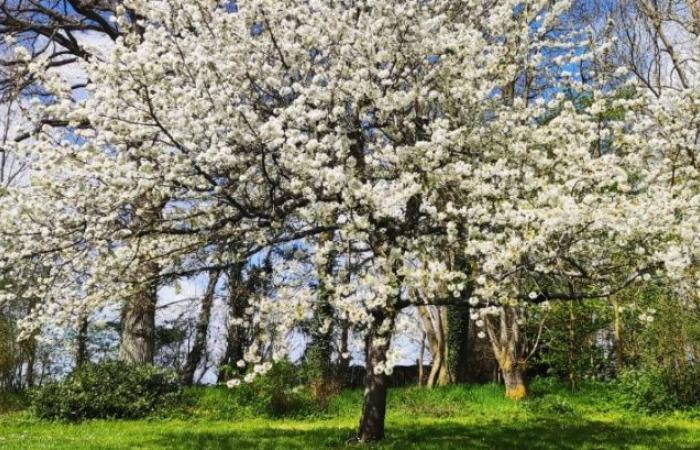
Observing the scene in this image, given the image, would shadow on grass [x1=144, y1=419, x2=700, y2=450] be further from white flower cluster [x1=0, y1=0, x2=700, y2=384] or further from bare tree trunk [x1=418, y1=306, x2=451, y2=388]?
bare tree trunk [x1=418, y1=306, x2=451, y2=388]

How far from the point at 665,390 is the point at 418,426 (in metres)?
5.68

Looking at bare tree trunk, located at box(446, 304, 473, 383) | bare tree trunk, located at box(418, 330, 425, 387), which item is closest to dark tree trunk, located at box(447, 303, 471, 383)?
bare tree trunk, located at box(446, 304, 473, 383)

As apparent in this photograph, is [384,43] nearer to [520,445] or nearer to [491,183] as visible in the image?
[491,183]

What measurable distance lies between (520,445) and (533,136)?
4467mm

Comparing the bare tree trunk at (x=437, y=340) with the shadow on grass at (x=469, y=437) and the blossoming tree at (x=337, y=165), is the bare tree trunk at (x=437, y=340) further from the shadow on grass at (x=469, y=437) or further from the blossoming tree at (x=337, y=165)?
the blossoming tree at (x=337, y=165)

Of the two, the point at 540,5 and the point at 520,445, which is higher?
the point at 540,5

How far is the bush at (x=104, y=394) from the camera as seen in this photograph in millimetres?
13867

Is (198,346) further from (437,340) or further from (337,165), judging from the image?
(337,165)

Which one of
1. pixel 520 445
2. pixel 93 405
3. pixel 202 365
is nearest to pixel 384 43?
pixel 520 445

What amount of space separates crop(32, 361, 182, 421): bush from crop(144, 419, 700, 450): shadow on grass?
333 cm

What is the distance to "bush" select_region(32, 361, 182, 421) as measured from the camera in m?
13.9

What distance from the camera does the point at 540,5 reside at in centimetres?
806

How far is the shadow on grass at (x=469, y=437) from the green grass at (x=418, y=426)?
1 centimetres

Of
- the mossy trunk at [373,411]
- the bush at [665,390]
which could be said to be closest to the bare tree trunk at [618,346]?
the bush at [665,390]
